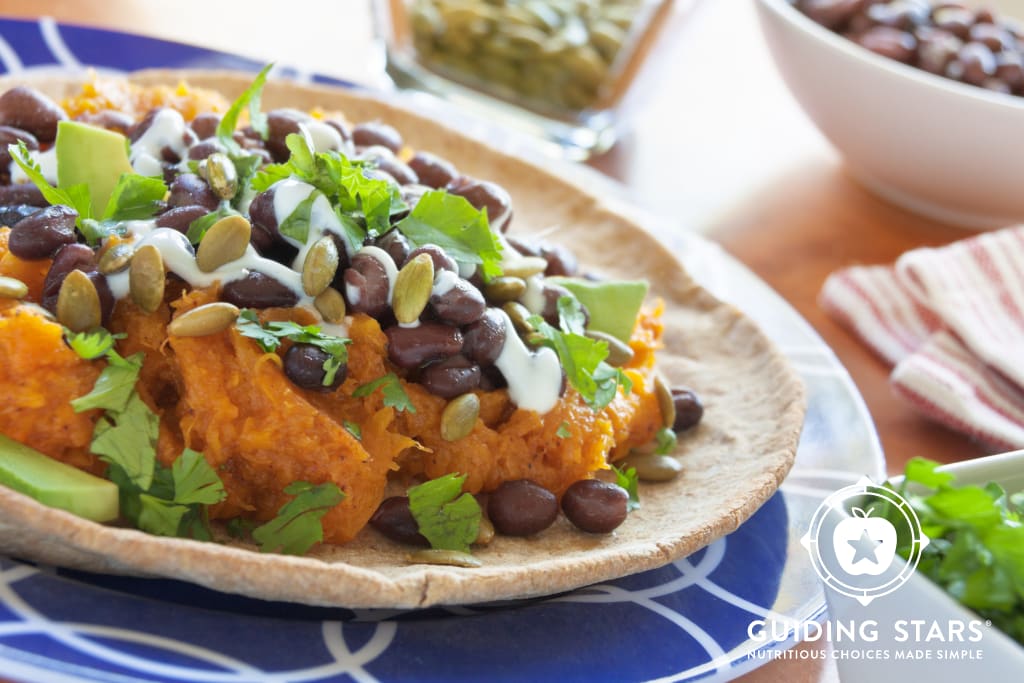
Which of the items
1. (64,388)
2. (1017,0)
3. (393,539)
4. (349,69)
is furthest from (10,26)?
(1017,0)

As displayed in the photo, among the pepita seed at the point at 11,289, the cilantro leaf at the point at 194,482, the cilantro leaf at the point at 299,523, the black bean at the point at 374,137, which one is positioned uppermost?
the pepita seed at the point at 11,289

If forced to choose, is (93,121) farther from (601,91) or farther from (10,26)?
(601,91)

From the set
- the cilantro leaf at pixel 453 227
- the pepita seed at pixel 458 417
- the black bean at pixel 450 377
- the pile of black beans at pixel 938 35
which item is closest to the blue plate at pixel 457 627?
the pepita seed at pixel 458 417

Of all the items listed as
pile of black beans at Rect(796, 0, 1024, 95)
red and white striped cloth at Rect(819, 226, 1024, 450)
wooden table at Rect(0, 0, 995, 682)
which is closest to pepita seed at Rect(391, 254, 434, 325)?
red and white striped cloth at Rect(819, 226, 1024, 450)

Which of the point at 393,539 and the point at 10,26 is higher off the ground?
the point at 10,26

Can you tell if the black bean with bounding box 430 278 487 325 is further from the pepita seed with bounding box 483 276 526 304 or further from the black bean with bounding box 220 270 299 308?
the black bean with bounding box 220 270 299 308

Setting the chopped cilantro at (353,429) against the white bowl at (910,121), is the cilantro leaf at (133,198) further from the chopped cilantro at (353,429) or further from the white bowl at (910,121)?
the white bowl at (910,121)
